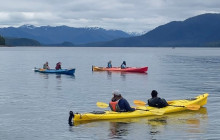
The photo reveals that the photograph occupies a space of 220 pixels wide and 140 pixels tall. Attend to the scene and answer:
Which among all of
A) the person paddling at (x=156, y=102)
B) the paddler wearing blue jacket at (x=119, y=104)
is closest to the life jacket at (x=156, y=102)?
the person paddling at (x=156, y=102)

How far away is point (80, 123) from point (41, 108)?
25.6ft

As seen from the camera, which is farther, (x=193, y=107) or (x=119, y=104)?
(x=193, y=107)

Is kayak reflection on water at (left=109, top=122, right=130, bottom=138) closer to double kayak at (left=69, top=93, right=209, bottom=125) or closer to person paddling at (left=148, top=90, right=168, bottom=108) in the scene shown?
double kayak at (left=69, top=93, right=209, bottom=125)

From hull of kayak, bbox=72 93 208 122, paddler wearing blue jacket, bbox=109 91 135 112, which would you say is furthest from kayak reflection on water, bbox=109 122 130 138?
paddler wearing blue jacket, bbox=109 91 135 112

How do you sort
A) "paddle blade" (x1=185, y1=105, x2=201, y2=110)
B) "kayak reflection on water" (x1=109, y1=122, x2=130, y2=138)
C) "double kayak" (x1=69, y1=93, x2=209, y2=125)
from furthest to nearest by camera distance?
"paddle blade" (x1=185, y1=105, x2=201, y2=110)
"double kayak" (x1=69, y1=93, x2=209, y2=125)
"kayak reflection on water" (x1=109, y1=122, x2=130, y2=138)

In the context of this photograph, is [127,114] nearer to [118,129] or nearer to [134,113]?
[134,113]

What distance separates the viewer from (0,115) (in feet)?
102

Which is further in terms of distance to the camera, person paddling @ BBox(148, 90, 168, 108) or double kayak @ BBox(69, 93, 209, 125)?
person paddling @ BBox(148, 90, 168, 108)

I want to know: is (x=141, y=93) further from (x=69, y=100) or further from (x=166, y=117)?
(x=166, y=117)

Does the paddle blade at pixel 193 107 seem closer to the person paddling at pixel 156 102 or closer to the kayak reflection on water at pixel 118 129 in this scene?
the person paddling at pixel 156 102

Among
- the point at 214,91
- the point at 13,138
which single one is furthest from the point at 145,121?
the point at 214,91

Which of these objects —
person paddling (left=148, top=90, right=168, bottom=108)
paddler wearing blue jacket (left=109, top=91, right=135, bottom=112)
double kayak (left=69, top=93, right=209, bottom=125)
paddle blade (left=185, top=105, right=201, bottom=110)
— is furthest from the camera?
paddle blade (left=185, top=105, right=201, bottom=110)


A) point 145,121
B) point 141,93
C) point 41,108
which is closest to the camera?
point 145,121

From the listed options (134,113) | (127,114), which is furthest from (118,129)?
(134,113)
